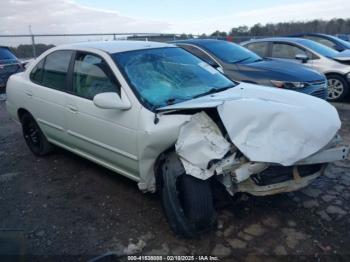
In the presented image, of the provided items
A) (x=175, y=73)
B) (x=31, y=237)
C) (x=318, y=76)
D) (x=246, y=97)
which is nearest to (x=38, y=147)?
(x=31, y=237)

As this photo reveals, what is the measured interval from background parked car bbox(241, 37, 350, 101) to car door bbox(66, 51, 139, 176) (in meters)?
5.74

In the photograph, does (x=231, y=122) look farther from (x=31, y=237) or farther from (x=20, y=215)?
(x=20, y=215)

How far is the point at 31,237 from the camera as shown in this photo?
3.40m

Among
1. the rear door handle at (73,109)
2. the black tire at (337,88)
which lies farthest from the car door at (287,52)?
the rear door handle at (73,109)

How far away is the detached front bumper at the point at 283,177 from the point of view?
3.02 metres

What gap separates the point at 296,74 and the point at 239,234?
4.17m

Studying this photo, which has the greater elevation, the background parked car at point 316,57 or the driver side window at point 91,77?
the driver side window at point 91,77

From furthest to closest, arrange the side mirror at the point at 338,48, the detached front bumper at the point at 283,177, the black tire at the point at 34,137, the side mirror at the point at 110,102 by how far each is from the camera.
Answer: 1. the side mirror at the point at 338,48
2. the black tire at the point at 34,137
3. the side mirror at the point at 110,102
4. the detached front bumper at the point at 283,177

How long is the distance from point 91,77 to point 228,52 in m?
3.93

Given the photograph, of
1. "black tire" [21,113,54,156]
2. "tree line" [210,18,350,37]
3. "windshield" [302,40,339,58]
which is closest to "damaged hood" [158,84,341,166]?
"black tire" [21,113,54,156]

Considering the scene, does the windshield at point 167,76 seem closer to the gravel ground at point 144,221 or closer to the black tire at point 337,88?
the gravel ground at point 144,221

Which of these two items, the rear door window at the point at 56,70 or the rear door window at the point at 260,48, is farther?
the rear door window at the point at 260,48

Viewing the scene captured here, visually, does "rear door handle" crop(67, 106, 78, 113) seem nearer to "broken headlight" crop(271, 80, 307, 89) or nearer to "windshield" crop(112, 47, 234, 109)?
"windshield" crop(112, 47, 234, 109)

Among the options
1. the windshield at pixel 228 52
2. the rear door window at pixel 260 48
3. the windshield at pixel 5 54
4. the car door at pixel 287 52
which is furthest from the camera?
the windshield at pixel 5 54
